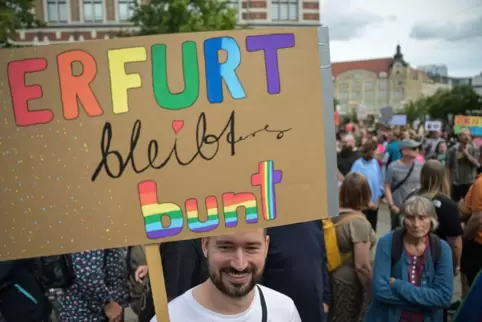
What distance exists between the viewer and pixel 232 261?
4.86 ft

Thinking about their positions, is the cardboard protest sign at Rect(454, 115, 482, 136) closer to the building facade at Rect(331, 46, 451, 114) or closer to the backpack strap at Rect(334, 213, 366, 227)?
the backpack strap at Rect(334, 213, 366, 227)

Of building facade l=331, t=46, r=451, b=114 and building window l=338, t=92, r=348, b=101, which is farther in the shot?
building window l=338, t=92, r=348, b=101

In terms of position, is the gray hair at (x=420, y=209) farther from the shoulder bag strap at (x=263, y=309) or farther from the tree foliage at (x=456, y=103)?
the tree foliage at (x=456, y=103)

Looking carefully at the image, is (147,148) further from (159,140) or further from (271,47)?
(271,47)

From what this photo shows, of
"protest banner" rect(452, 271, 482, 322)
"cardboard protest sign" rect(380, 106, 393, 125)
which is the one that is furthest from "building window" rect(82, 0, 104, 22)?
"protest banner" rect(452, 271, 482, 322)

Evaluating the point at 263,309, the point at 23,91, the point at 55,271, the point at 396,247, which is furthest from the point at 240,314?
the point at 396,247

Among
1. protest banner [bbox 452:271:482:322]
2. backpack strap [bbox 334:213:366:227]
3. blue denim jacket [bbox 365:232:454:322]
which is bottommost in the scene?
blue denim jacket [bbox 365:232:454:322]

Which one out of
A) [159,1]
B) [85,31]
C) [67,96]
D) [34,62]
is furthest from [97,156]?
[85,31]

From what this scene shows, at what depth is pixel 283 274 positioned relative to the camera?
2133mm

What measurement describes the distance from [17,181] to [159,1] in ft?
58.4

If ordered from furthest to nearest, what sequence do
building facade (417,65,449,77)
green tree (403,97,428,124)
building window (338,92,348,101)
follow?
building facade (417,65,449,77)
building window (338,92,348,101)
green tree (403,97,428,124)

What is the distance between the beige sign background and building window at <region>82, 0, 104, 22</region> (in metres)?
30.2

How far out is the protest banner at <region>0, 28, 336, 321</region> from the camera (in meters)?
1.33

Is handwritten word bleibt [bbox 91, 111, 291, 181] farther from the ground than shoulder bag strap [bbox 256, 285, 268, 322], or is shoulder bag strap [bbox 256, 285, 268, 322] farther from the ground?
handwritten word bleibt [bbox 91, 111, 291, 181]
